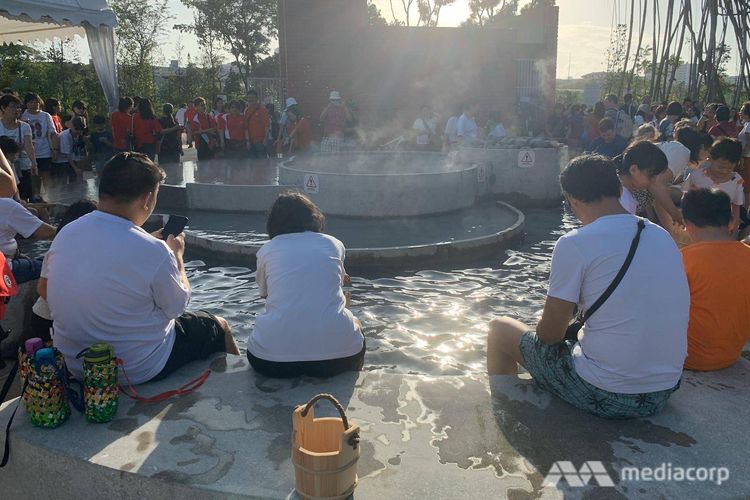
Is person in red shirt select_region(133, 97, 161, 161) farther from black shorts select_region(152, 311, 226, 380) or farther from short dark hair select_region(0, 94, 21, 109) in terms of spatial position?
black shorts select_region(152, 311, 226, 380)

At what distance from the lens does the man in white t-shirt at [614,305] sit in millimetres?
2904

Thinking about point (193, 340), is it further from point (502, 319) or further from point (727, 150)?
point (727, 150)

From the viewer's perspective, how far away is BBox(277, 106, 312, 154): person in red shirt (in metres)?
17.0

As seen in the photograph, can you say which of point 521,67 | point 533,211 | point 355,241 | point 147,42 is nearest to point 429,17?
point 147,42

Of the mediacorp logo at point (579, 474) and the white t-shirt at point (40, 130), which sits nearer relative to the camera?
the mediacorp logo at point (579, 474)

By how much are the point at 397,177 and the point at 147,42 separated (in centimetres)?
2856

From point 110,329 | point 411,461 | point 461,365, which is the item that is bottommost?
point 461,365

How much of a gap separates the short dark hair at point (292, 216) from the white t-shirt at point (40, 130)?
8.95 metres

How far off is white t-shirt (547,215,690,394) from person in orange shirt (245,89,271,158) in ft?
44.6

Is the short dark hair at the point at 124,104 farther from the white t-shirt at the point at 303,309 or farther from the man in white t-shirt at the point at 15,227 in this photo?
the white t-shirt at the point at 303,309

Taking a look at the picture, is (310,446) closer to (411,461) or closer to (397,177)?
(411,461)

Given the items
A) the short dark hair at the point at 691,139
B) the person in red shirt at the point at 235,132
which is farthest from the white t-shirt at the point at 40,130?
the short dark hair at the point at 691,139

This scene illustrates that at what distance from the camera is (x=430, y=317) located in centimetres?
614

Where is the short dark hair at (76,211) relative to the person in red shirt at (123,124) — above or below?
below
